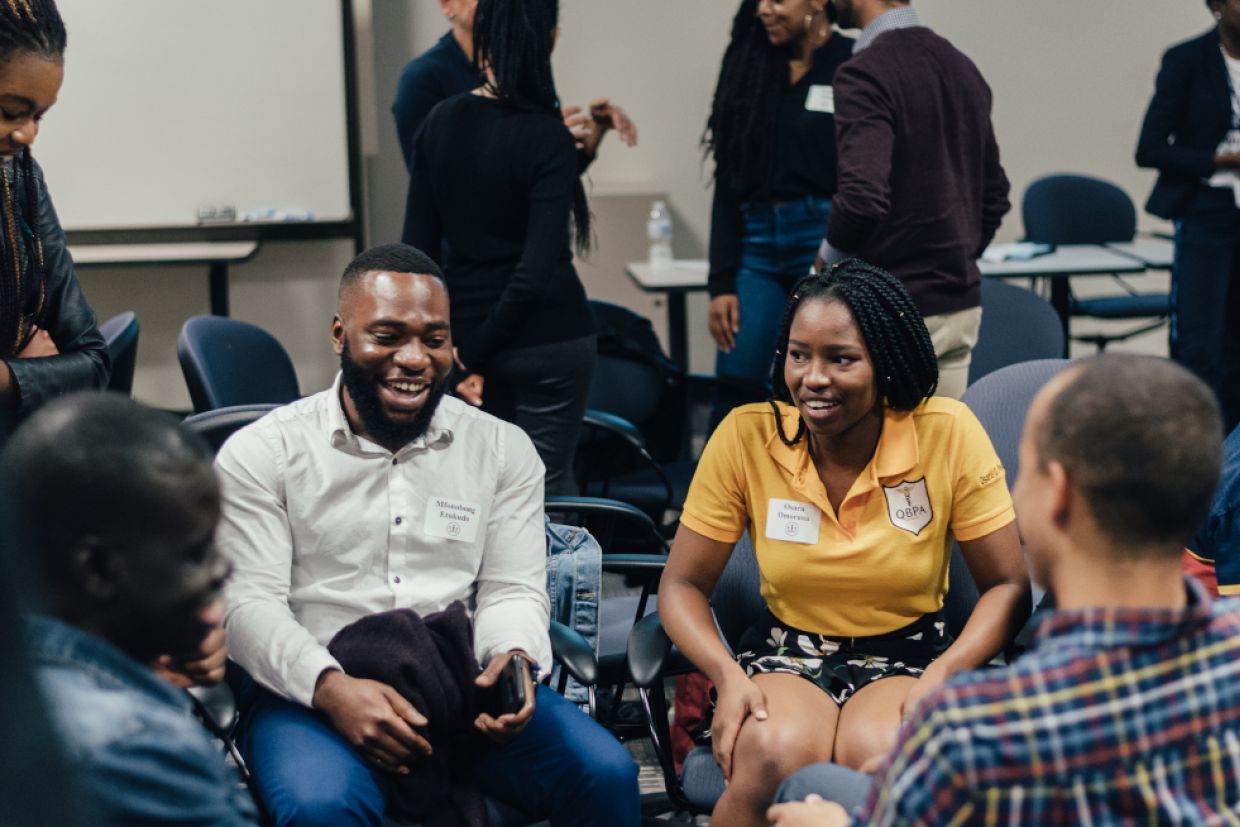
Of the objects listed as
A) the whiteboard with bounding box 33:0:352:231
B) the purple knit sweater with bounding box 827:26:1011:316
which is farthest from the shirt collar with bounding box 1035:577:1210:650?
the whiteboard with bounding box 33:0:352:231

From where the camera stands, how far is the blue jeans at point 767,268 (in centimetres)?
320

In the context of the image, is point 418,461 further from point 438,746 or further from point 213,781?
point 213,781

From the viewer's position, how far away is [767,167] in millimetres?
3236

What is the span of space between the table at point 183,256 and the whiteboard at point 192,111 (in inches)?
4.4

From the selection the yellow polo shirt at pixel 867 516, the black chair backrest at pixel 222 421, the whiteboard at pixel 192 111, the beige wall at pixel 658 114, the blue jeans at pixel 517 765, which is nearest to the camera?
the blue jeans at pixel 517 765

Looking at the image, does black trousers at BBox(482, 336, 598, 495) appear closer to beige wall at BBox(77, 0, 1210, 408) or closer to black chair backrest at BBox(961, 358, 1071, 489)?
black chair backrest at BBox(961, 358, 1071, 489)

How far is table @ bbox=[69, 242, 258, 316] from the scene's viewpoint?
5.27 metres

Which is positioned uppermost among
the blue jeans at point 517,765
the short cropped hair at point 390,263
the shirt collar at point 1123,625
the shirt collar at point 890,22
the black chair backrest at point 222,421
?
the shirt collar at point 890,22

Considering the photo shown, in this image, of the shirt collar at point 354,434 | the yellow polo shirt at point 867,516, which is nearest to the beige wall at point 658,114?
the shirt collar at point 354,434

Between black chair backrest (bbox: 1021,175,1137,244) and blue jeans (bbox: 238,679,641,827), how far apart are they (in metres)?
4.27

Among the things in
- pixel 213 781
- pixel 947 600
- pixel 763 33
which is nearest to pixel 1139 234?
pixel 763 33

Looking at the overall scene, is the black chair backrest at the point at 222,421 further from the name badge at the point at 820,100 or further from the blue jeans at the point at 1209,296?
the blue jeans at the point at 1209,296

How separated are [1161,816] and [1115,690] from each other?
114 millimetres

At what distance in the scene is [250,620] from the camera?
1.91m
